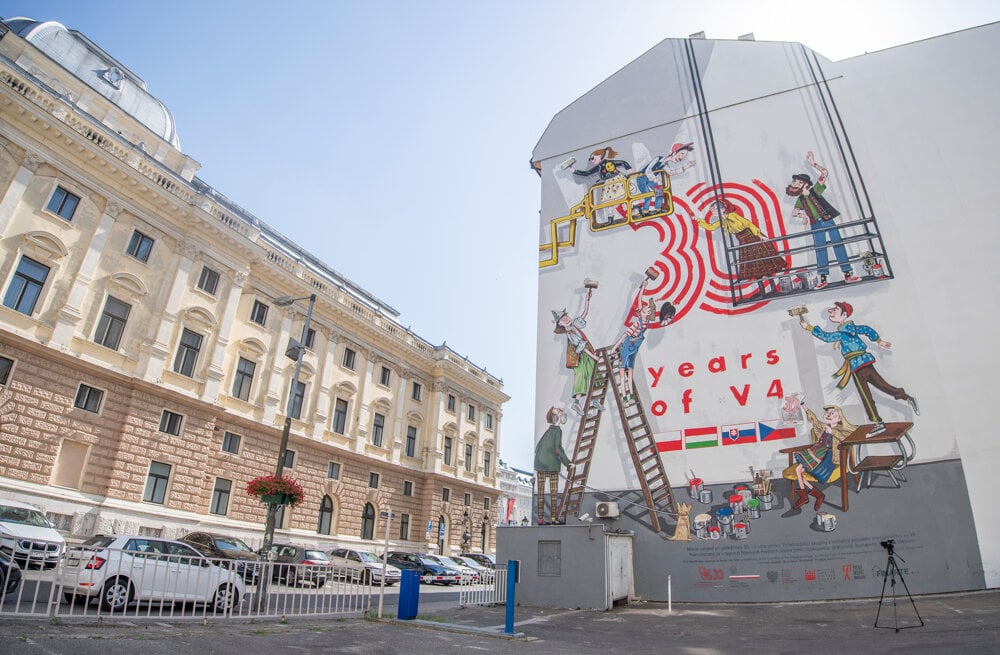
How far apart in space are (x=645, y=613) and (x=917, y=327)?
→ 43.3 feet

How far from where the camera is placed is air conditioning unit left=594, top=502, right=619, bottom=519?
850 inches

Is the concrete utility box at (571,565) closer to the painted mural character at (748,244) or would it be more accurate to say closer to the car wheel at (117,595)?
the painted mural character at (748,244)

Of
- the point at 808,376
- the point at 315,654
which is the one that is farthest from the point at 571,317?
the point at 315,654

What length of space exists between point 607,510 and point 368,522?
65.9ft

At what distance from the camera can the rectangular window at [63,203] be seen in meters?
23.4

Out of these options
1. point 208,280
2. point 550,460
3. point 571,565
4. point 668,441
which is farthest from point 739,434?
point 208,280

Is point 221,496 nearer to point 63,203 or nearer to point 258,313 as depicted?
point 258,313

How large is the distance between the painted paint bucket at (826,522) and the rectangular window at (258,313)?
27596 millimetres

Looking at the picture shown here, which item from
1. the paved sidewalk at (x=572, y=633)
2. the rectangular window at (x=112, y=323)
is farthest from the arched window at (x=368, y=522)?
the paved sidewalk at (x=572, y=633)

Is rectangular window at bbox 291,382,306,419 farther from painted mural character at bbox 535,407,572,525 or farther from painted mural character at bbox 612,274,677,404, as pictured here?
painted mural character at bbox 612,274,677,404

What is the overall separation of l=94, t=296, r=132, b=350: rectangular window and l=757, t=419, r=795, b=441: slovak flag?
2620 cm

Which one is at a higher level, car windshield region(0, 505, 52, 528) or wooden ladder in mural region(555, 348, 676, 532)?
wooden ladder in mural region(555, 348, 676, 532)

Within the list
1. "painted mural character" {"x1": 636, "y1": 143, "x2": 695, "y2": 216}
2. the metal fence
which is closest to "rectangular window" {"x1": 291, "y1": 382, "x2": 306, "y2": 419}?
the metal fence

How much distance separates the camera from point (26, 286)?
22359mm
